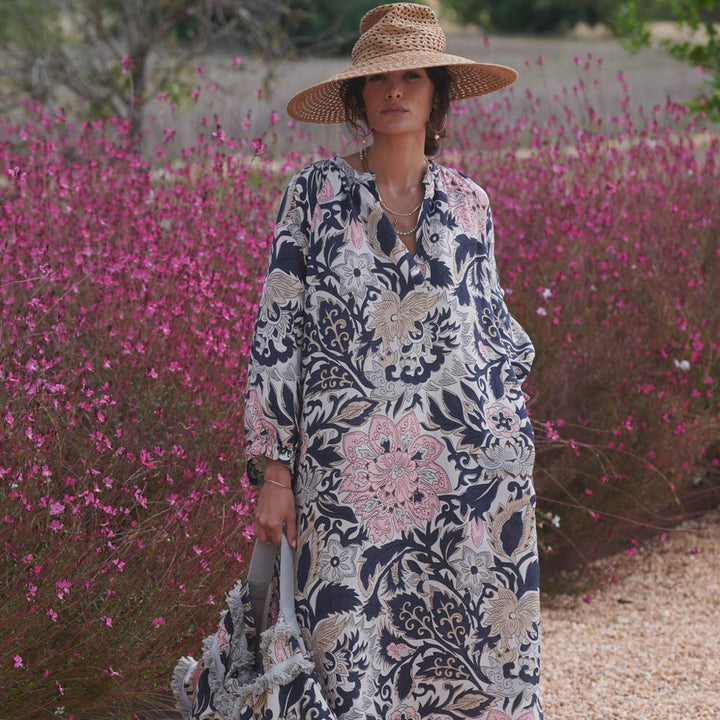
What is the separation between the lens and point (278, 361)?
2295mm

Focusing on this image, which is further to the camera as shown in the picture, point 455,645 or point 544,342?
point 544,342

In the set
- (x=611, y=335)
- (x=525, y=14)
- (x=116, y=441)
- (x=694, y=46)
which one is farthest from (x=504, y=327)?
(x=525, y=14)

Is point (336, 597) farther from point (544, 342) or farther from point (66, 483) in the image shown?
point (544, 342)

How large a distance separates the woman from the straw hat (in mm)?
18

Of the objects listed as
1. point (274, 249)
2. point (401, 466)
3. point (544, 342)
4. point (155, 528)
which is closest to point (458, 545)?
point (401, 466)

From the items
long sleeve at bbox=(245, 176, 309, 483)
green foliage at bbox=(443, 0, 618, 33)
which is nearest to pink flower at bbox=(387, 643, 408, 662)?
long sleeve at bbox=(245, 176, 309, 483)

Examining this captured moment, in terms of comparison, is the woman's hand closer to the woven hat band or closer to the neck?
the neck

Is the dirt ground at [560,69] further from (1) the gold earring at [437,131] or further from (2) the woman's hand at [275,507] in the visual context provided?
(2) the woman's hand at [275,507]

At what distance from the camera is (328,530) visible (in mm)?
2281

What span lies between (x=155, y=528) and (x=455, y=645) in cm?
89

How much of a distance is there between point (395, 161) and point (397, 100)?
123 millimetres

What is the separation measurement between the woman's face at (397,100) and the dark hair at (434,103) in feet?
0.27

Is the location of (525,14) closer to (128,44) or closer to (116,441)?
(128,44)

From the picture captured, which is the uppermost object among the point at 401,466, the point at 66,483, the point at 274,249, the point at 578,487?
the point at 274,249
